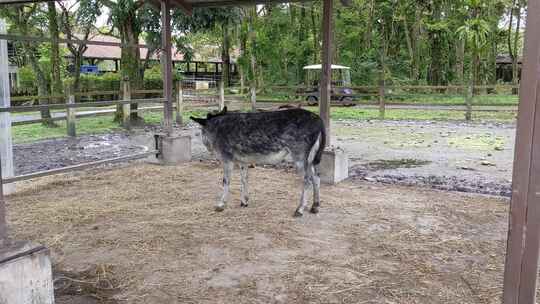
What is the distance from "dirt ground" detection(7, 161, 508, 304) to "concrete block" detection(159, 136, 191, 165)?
3.82 ft

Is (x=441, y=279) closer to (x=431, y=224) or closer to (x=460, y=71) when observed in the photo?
(x=431, y=224)

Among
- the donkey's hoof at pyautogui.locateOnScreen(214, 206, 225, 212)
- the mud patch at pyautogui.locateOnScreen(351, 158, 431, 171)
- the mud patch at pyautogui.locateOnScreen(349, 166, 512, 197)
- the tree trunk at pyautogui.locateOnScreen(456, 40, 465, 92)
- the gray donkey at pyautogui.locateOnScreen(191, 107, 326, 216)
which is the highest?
the tree trunk at pyautogui.locateOnScreen(456, 40, 465, 92)

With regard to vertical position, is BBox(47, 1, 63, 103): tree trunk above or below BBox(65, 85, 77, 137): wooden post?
above

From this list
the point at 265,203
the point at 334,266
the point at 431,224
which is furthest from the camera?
the point at 265,203

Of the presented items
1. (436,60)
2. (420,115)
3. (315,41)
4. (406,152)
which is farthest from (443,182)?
(436,60)

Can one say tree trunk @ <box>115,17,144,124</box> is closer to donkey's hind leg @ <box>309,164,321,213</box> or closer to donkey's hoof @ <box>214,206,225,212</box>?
donkey's hoof @ <box>214,206,225,212</box>

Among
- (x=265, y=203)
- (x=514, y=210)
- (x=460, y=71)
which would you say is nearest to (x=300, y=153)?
(x=265, y=203)

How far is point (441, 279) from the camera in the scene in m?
3.46

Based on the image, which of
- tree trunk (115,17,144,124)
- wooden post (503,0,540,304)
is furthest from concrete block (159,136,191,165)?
wooden post (503,0,540,304)

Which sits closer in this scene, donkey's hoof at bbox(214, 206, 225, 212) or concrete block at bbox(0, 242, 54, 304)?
concrete block at bbox(0, 242, 54, 304)

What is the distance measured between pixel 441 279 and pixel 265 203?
96.1 inches

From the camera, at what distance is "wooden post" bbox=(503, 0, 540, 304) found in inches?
83.7

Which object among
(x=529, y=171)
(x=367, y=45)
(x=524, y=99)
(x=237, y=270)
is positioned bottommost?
(x=237, y=270)

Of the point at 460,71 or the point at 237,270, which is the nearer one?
the point at 237,270
